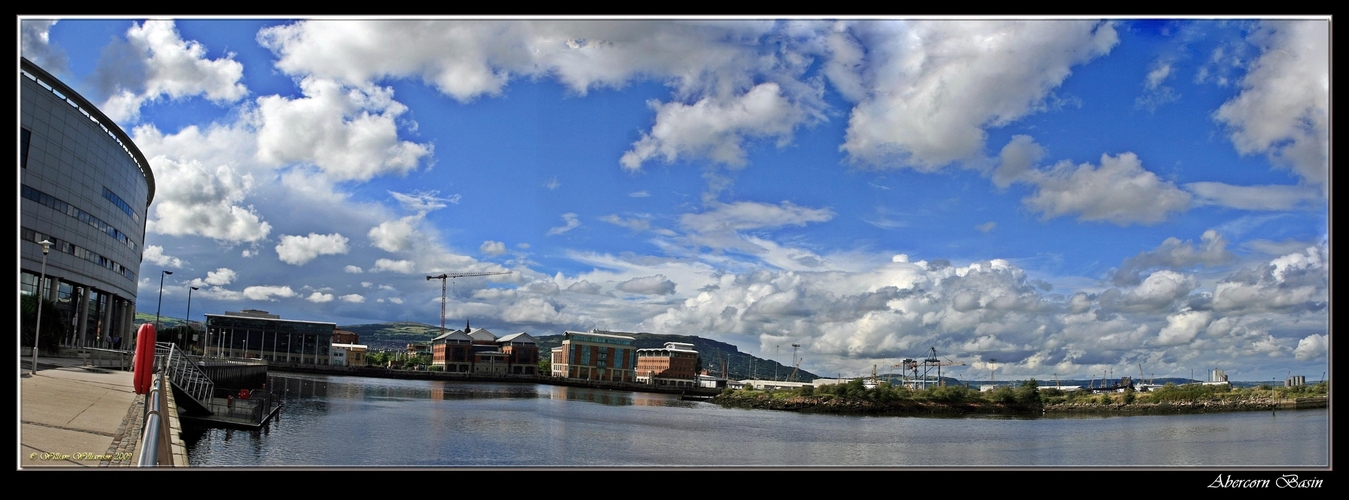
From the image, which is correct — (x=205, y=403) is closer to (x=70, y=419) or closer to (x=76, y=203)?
(x=70, y=419)

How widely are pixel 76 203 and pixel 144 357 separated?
49.7m

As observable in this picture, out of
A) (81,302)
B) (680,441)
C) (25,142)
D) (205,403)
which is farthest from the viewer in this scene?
(81,302)

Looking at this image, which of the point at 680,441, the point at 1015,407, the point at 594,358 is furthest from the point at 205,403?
the point at 594,358

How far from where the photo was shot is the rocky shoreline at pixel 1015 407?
285 ft

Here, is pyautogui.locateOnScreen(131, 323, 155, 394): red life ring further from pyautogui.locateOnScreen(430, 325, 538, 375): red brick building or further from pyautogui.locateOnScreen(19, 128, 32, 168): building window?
pyautogui.locateOnScreen(430, 325, 538, 375): red brick building

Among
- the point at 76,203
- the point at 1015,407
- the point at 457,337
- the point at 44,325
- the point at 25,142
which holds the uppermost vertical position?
the point at 25,142

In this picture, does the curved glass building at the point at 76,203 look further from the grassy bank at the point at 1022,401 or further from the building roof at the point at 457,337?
the building roof at the point at 457,337

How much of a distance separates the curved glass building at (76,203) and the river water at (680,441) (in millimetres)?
16545

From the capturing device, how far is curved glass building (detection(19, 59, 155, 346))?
48.7 meters

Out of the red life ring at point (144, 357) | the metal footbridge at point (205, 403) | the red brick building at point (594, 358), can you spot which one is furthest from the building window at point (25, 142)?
the red brick building at point (594, 358)

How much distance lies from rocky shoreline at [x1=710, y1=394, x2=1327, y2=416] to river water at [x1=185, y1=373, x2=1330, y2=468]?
77.4 feet

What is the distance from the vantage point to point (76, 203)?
177ft

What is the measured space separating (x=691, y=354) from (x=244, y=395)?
124 metres
